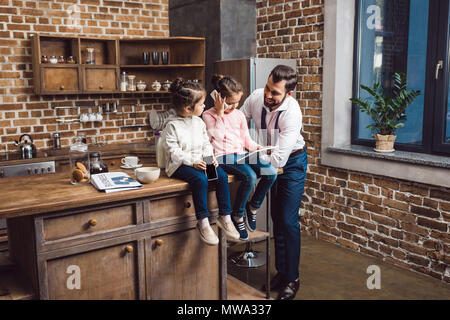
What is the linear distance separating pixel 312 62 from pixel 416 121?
117 centimetres

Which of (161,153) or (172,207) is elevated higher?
(161,153)

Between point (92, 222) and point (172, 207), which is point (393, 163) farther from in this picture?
point (92, 222)

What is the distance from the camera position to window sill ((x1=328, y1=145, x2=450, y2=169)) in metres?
3.49

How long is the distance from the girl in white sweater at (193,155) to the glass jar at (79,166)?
491mm

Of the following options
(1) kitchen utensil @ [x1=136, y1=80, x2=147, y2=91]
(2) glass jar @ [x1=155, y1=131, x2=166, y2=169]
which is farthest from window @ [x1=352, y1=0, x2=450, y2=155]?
(1) kitchen utensil @ [x1=136, y1=80, x2=147, y2=91]

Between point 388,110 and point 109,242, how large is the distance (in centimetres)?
288

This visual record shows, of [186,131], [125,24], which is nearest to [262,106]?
[186,131]

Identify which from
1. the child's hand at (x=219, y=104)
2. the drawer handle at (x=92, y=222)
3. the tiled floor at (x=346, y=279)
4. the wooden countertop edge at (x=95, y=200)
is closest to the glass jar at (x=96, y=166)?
the wooden countertop edge at (x=95, y=200)

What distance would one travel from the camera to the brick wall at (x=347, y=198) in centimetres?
366

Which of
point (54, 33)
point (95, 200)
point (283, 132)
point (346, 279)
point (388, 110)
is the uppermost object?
point (54, 33)

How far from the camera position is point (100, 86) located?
4977 millimetres

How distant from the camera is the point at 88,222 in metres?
2.35

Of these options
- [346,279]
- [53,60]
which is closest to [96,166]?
[346,279]

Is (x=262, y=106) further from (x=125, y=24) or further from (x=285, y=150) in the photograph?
(x=125, y=24)
